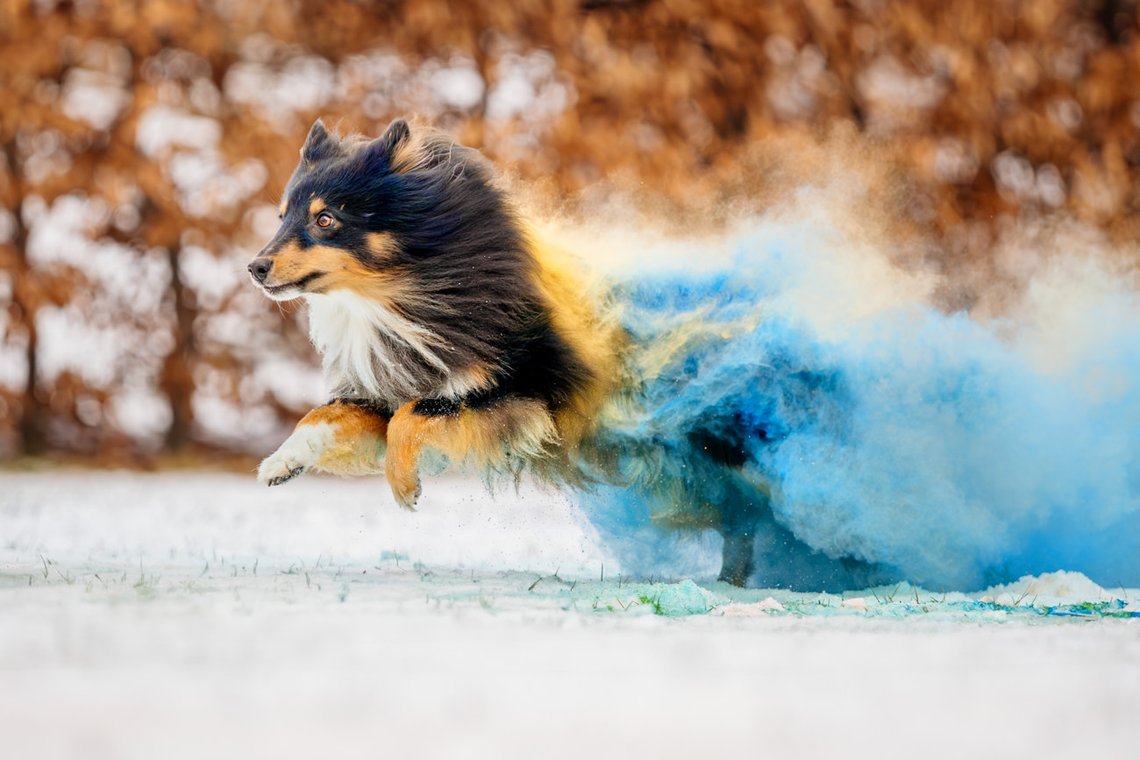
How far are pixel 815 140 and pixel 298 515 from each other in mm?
3515

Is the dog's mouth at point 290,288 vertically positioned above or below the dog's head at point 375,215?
below

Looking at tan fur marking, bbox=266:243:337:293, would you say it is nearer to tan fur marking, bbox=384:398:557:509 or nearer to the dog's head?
the dog's head

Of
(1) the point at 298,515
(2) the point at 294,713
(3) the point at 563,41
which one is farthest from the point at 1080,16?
(2) the point at 294,713

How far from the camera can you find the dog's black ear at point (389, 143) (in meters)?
3.08

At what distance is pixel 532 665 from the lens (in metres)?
1.81

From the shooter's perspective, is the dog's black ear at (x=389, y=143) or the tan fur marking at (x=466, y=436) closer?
the tan fur marking at (x=466, y=436)

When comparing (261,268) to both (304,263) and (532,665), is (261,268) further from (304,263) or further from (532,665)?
(532,665)

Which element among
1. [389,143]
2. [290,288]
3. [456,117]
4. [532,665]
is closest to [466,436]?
[290,288]

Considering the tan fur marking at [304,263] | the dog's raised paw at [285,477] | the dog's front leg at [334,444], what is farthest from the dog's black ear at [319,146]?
the dog's raised paw at [285,477]

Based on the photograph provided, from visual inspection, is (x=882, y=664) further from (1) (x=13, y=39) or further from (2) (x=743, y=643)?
(1) (x=13, y=39)

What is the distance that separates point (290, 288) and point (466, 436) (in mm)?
527

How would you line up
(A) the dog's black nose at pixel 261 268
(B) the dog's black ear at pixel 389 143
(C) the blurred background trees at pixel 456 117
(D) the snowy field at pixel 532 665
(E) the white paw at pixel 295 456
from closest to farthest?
(D) the snowy field at pixel 532 665
(A) the dog's black nose at pixel 261 268
(E) the white paw at pixel 295 456
(B) the dog's black ear at pixel 389 143
(C) the blurred background trees at pixel 456 117

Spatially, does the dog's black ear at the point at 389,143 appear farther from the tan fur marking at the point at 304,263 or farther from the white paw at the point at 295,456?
the white paw at the point at 295,456

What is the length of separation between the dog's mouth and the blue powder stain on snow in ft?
2.41
